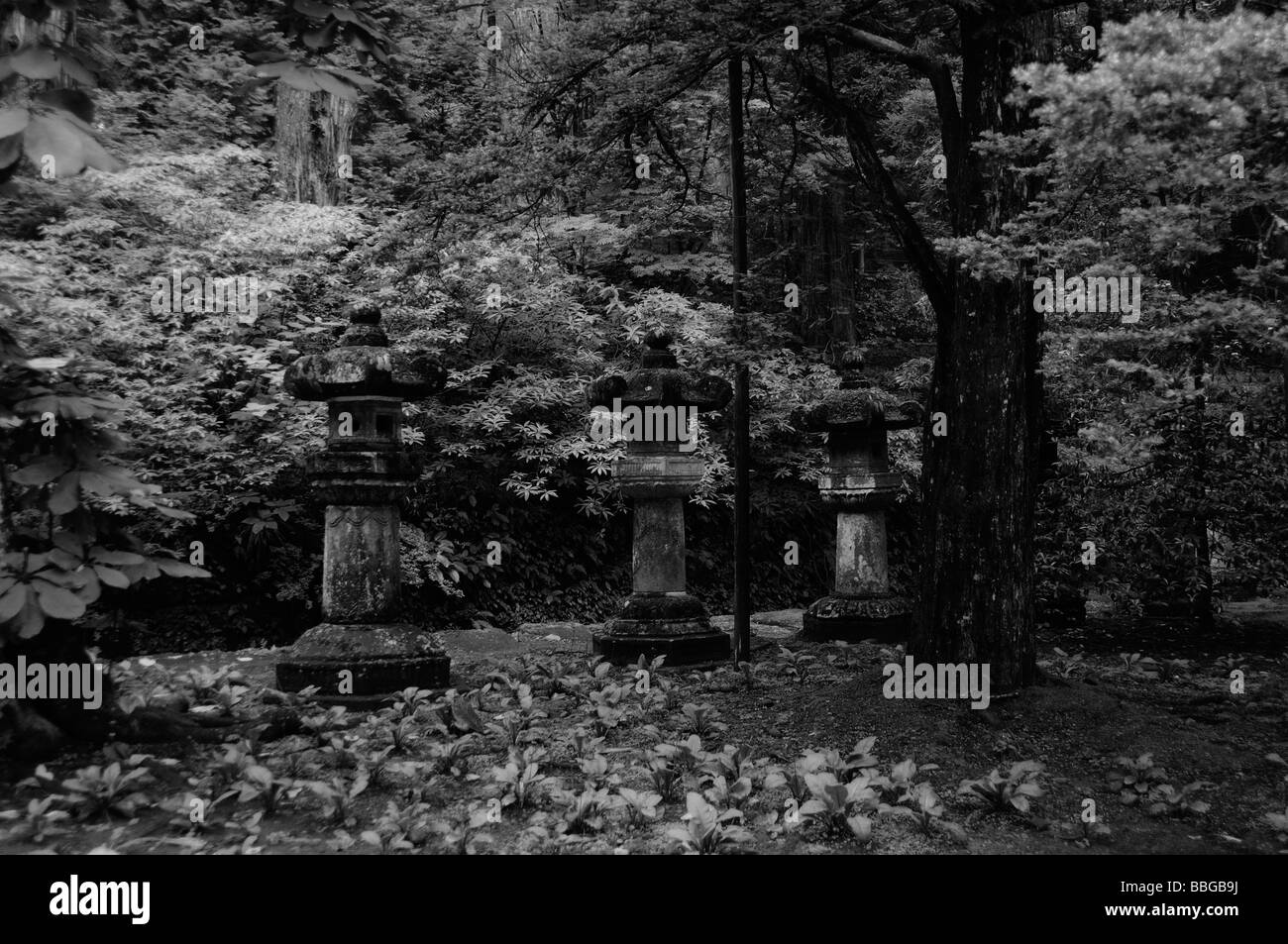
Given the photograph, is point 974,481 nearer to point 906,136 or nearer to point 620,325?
point 620,325

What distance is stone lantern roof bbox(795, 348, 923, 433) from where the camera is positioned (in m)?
8.59

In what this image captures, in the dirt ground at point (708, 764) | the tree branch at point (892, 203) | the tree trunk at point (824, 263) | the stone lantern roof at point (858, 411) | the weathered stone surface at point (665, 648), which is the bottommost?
the dirt ground at point (708, 764)

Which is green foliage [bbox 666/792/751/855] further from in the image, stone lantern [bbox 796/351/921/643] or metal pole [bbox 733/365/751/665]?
stone lantern [bbox 796/351/921/643]

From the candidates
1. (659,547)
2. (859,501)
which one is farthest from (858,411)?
(659,547)

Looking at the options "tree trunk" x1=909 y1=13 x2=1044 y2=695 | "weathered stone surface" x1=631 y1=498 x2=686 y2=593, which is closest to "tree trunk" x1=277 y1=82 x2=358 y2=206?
"weathered stone surface" x1=631 y1=498 x2=686 y2=593

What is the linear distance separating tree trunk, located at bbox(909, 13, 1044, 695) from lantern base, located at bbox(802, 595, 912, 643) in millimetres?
2766

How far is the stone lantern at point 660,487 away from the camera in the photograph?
24.6ft

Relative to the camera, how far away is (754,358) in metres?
6.58

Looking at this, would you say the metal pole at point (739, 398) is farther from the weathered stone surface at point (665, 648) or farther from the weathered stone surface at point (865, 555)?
the weathered stone surface at point (865, 555)

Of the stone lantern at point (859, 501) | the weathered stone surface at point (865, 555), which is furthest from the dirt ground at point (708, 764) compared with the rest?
the weathered stone surface at point (865, 555)

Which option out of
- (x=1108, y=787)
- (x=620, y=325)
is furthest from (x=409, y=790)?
(x=620, y=325)

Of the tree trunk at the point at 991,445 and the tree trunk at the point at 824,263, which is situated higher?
the tree trunk at the point at 824,263

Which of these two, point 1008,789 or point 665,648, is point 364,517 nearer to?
point 665,648

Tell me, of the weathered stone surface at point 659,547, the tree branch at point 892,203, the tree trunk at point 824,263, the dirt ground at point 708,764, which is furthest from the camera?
the tree trunk at point 824,263
